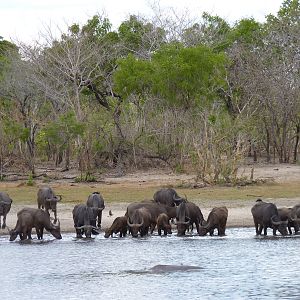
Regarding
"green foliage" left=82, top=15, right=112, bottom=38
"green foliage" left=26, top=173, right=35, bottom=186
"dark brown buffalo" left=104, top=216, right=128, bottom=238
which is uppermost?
"green foliage" left=82, top=15, right=112, bottom=38

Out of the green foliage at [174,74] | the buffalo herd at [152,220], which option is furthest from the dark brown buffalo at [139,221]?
the green foliage at [174,74]

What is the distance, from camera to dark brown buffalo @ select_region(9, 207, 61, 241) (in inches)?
949

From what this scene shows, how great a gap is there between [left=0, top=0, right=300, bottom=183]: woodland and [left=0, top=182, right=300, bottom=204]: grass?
5.08 ft

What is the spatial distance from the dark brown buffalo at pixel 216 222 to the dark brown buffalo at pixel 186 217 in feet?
1.20

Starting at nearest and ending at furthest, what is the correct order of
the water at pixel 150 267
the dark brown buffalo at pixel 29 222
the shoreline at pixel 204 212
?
the water at pixel 150 267, the dark brown buffalo at pixel 29 222, the shoreline at pixel 204 212

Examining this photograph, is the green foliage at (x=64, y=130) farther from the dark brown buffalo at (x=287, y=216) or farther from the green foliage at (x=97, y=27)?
the dark brown buffalo at (x=287, y=216)

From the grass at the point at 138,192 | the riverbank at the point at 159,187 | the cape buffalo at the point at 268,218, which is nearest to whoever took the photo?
the cape buffalo at the point at 268,218

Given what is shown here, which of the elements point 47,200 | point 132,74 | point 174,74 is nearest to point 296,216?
point 47,200

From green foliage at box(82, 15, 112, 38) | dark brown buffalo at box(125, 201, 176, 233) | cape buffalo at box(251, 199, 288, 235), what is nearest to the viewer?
cape buffalo at box(251, 199, 288, 235)

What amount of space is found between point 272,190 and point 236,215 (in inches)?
225

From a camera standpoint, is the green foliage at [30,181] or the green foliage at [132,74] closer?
the green foliage at [30,181]

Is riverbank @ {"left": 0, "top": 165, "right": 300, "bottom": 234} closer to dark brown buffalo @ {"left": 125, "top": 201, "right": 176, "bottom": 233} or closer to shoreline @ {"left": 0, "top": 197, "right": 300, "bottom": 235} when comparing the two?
shoreline @ {"left": 0, "top": 197, "right": 300, "bottom": 235}

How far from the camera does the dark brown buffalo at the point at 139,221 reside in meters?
24.9

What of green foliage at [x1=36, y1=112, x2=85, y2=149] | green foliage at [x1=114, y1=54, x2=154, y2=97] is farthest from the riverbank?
green foliage at [x1=114, y1=54, x2=154, y2=97]
